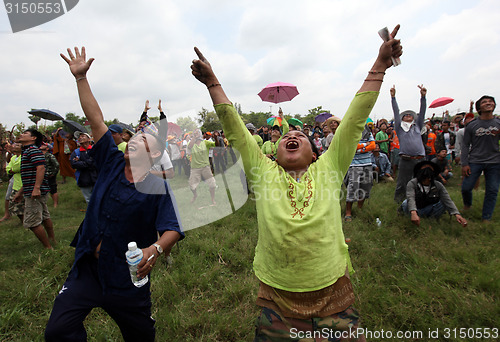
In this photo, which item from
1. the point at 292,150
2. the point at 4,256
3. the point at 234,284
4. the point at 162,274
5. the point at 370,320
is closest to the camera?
the point at 292,150

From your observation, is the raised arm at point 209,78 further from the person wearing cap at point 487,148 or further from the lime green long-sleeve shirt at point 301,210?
the person wearing cap at point 487,148

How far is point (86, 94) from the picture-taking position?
79.6 inches

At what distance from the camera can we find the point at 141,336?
204 cm

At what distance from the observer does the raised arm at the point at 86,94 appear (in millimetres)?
2016

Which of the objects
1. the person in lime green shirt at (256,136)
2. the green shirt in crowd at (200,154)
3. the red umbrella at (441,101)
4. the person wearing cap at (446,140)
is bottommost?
the person wearing cap at (446,140)

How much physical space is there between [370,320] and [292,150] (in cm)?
188

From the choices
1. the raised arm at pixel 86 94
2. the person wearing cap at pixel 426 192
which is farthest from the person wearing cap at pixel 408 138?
the raised arm at pixel 86 94

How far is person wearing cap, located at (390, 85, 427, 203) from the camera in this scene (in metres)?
4.94

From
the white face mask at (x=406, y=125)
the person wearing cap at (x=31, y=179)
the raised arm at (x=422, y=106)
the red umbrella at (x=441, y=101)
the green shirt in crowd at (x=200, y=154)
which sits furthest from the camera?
the red umbrella at (x=441, y=101)

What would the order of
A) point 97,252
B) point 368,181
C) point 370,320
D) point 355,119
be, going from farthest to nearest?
point 368,181 → point 370,320 → point 97,252 → point 355,119

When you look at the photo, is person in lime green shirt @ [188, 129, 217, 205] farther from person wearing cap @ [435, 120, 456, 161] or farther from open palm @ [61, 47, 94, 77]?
person wearing cap @ [435, 120, 456, 161]

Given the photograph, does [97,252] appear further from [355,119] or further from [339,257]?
[355,119]

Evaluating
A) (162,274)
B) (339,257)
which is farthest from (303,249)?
(162,274)

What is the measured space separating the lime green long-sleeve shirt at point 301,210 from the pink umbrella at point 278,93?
237 inches
